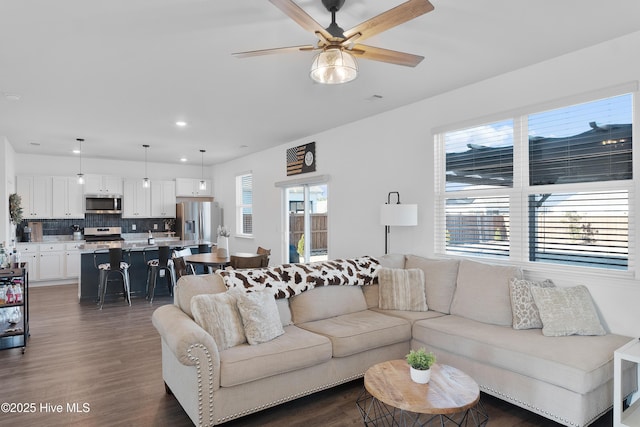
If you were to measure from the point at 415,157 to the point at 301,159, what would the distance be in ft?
7.99

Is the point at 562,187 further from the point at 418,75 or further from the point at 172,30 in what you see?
the point at 172,30

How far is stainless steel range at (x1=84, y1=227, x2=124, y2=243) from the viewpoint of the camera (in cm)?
816

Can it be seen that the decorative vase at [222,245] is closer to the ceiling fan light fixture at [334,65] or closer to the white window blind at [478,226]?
the white window blind at [478,226]

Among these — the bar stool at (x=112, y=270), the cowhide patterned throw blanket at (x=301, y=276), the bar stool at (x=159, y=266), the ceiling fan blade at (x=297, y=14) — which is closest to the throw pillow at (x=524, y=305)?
the cowhide patterned throw blanket at (x=301, y=276)

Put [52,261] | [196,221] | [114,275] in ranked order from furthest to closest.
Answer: [196,221], [52,261], [114,275]

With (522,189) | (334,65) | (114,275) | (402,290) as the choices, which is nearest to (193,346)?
(334,65)

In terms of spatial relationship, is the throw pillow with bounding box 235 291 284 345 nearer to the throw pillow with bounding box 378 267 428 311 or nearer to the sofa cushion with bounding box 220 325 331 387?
the sofa cushion with bounding box 220 325 331 387

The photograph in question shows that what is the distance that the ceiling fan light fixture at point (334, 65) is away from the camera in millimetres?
2193

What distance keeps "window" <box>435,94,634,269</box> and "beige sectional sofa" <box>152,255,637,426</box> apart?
0.45 meters

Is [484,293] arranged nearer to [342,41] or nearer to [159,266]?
[342,41]

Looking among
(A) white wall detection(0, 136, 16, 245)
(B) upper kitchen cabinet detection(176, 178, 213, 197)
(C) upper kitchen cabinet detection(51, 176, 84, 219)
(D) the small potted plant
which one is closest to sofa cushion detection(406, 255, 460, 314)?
(D) the small potted plant

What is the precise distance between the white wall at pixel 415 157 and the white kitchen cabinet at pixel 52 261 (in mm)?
4069

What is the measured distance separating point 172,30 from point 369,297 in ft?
9.65

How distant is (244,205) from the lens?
8.52m
